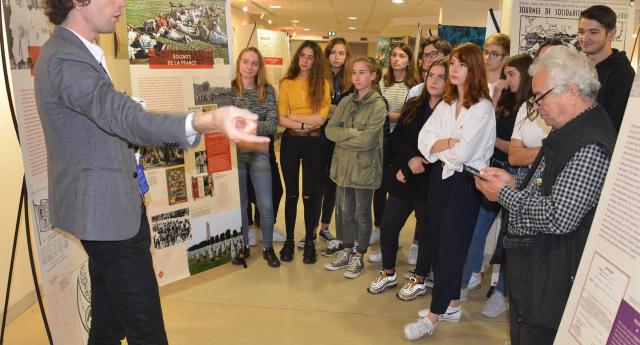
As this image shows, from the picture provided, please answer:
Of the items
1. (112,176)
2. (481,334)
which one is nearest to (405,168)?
(481,334)

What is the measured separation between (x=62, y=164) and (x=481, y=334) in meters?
2.26

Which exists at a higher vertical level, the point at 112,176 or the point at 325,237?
the point at 112,176

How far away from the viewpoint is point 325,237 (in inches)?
156

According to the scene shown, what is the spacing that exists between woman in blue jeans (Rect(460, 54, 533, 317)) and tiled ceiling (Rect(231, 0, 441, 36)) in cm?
660

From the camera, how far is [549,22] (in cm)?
342

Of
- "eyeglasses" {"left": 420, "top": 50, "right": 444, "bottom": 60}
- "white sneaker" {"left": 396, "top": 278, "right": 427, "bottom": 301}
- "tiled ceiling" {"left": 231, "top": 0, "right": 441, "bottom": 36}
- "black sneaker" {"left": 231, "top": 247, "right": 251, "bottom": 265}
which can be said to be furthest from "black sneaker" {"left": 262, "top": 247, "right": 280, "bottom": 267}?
"tiled ceiling" {"left": 231, "top": 0, "right": 441, "bottom": 36}

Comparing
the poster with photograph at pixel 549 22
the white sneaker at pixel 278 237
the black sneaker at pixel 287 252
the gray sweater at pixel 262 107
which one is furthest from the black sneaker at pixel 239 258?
the poster with photograph at pixel 549 22

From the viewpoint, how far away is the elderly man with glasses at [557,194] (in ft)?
4.69

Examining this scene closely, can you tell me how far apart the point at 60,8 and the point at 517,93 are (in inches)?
89.2

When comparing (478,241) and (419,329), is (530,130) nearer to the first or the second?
(478,241)

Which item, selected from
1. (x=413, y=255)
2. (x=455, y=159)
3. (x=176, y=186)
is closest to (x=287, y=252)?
(x=413, y=255)

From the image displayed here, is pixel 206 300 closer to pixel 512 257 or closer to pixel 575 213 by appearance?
pixel 512 257

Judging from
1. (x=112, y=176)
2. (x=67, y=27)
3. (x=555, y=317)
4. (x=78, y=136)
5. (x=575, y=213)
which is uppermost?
(x=67, y=27)

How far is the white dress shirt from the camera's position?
2.24 metres
